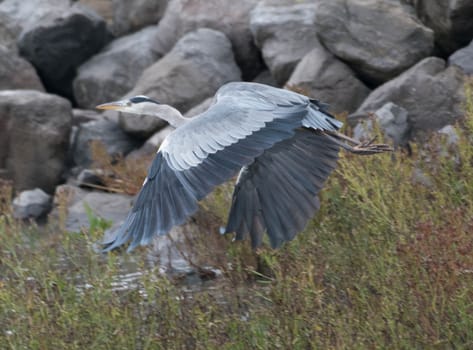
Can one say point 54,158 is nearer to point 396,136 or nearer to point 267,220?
point 396,136

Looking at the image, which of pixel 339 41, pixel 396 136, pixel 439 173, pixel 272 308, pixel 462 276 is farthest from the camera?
pixel 339 41

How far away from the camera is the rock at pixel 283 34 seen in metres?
9.88

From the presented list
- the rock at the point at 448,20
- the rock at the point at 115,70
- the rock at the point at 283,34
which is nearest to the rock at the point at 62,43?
the rock at the point at 115,70

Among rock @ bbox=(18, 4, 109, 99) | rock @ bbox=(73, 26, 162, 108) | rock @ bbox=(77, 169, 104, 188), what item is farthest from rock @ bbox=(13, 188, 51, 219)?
rock @ bbox=(18, 4, 109, 99)

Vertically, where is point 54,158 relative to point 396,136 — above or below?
below

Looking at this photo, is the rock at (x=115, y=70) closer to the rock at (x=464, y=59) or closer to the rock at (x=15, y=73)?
the rock at (x=15, y=73)

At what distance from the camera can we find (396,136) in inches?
308

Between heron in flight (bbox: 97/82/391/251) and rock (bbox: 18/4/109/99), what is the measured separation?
6.64 metres

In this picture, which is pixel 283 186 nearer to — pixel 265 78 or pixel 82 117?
pixel 265 78

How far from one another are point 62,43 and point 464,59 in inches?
212

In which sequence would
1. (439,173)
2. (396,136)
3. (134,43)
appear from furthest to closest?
(134,43) → (396,136) → (439,173)

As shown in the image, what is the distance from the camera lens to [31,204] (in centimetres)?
948

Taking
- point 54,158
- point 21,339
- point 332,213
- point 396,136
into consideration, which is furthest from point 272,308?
point 54,158

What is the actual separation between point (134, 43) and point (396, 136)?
5133mm
